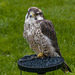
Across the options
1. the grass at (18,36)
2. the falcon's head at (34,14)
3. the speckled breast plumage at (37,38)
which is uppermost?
the falcon's head at (34,14)

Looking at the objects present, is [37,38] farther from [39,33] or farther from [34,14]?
[34,14]

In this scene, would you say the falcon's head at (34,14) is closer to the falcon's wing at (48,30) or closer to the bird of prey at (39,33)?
the bird of prey at (39,33)

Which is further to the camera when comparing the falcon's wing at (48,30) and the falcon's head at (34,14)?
the falcon's wing at (48,30)

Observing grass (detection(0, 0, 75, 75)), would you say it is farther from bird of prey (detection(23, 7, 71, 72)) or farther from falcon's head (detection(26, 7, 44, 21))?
falcon's head (detection(26, 7, 44, 21))

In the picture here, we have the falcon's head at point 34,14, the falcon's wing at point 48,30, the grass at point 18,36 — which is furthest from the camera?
the grass at point 18,36

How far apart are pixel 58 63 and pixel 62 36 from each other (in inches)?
154

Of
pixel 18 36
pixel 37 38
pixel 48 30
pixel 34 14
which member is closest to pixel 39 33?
pixel 37 38

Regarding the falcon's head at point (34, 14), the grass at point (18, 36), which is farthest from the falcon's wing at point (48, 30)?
the grass at point (18, 36)

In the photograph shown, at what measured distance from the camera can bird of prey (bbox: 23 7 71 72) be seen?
10.5ft

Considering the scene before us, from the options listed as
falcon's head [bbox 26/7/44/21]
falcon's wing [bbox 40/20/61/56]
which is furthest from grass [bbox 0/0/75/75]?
falcon's head [bbox 26/7/44/21]

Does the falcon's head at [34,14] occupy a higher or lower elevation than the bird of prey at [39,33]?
higher

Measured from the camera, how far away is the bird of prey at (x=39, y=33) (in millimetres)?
3201

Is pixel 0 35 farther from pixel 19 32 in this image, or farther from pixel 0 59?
pixel 0 59

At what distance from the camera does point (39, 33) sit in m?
3.24
